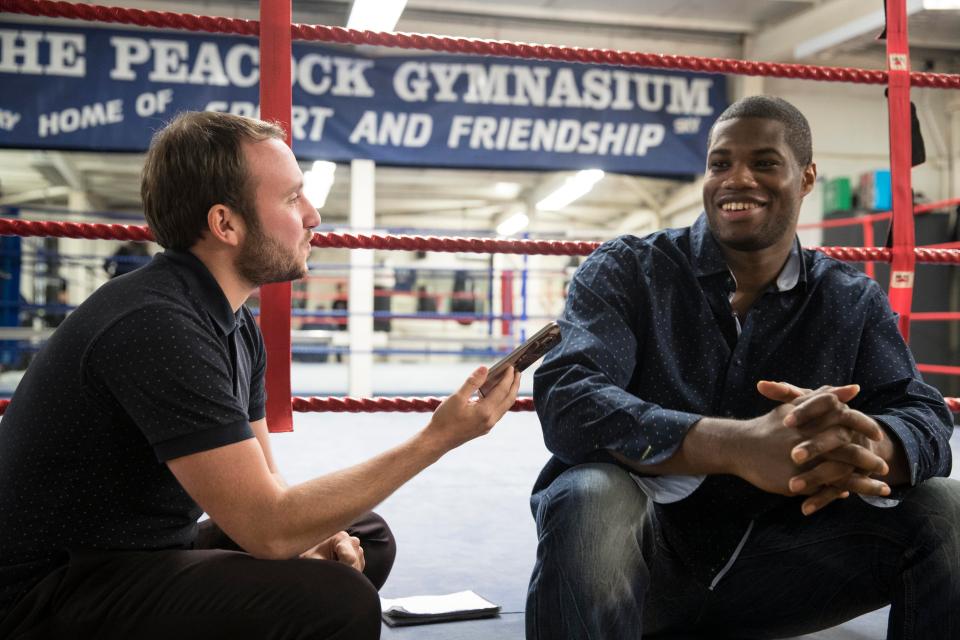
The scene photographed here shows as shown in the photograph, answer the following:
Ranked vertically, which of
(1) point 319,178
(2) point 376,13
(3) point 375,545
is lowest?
(3) point 375,545

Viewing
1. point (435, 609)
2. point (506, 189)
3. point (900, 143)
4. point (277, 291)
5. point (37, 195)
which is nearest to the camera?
point (435, 609)

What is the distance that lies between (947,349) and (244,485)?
645 cm

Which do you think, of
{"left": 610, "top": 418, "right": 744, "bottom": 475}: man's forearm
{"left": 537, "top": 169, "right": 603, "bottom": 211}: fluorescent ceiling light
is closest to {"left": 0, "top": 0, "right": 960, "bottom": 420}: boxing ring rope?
{"left": 610, "top": 418, "right": 744, "bottom": 475}: man's forearm

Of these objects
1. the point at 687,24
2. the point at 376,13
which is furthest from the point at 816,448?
the point at 687,24

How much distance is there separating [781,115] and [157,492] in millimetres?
1037

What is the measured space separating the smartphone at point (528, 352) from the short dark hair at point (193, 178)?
0.36 meters

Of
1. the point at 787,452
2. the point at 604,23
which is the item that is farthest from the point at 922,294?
the point at 787,452

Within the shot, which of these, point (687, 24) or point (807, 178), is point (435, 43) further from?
point (687, 24)

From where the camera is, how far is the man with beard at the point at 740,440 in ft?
3.09

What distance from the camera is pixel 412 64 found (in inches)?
237

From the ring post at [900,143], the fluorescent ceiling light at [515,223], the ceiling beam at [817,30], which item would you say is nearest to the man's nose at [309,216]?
the ring post at [900,143]

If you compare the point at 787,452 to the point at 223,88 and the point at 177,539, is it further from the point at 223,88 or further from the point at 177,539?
the point at 223,88

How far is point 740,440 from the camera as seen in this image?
952mm

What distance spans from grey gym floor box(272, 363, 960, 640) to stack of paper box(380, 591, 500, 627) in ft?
0.05
